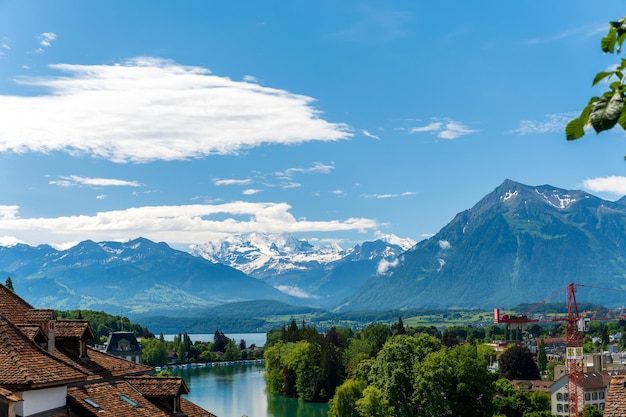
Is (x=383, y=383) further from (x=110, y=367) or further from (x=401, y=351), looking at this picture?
(x=110, y=367)

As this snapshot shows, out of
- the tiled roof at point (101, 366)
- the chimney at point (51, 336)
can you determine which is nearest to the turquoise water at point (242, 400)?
the tiled roof at point (101, 366)

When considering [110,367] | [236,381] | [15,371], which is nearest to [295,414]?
[236,381]

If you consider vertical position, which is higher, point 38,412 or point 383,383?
point 38,412

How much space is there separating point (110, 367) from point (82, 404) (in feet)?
13.0

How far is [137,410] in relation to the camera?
58.6 feet

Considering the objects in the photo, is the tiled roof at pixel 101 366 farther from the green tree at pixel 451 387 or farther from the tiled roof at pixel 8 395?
the green tree at pixel 451 387

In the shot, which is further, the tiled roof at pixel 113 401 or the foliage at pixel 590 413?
the foliage at pixel 590 413

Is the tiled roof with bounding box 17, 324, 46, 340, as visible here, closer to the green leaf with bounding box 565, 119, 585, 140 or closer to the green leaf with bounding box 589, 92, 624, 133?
the green leaf with bounding box 565, 119, 585, 140

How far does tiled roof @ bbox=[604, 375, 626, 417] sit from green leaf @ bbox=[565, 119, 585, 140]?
935cm

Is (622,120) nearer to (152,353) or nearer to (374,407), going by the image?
(374,407)

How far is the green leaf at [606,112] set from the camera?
16.7ft

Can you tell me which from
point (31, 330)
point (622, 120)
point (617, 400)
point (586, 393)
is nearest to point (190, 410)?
point (31, 330)

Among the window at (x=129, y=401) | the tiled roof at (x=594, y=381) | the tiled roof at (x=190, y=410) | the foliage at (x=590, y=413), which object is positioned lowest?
the foliage at (x=590, y=413)

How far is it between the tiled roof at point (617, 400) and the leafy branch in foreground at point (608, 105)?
940 cm
